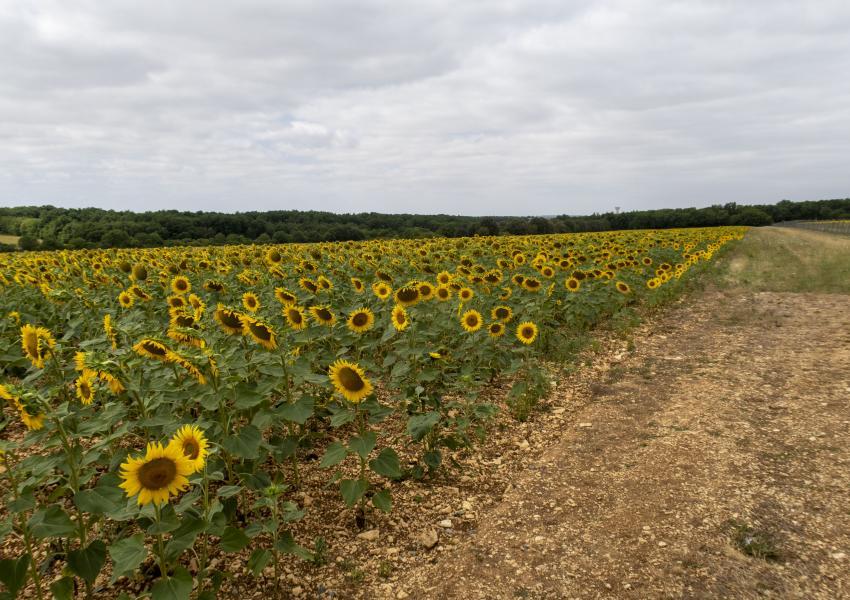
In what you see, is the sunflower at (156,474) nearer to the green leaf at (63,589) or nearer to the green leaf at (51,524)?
the green leaf at (51,524)

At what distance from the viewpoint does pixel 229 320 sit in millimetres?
4004

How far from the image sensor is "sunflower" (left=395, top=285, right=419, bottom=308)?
18.6 ft

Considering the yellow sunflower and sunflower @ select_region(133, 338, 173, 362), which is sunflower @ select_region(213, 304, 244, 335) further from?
the yellow sunflower

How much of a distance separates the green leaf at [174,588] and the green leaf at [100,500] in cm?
44

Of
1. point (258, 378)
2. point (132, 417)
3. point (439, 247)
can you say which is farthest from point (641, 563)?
point (439, 247)

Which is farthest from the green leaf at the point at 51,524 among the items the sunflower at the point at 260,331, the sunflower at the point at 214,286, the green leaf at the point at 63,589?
the sunflower at the point at 214,286

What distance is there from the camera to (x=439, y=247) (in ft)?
51.5

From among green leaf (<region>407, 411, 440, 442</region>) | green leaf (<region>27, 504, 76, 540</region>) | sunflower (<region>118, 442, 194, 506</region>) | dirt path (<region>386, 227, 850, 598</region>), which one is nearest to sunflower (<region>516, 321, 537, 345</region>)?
dirt path (<region>386, 227, 850, 598</region>)

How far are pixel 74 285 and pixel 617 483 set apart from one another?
29.2 feet

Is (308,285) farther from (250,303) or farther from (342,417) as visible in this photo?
(342,417)

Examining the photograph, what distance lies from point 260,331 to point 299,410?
2.35ft

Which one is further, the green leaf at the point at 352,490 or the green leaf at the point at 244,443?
the green leaf at the point at 352,490

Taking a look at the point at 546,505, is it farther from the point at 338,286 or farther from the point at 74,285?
the point at 74,285

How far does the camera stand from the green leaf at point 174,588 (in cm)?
235
